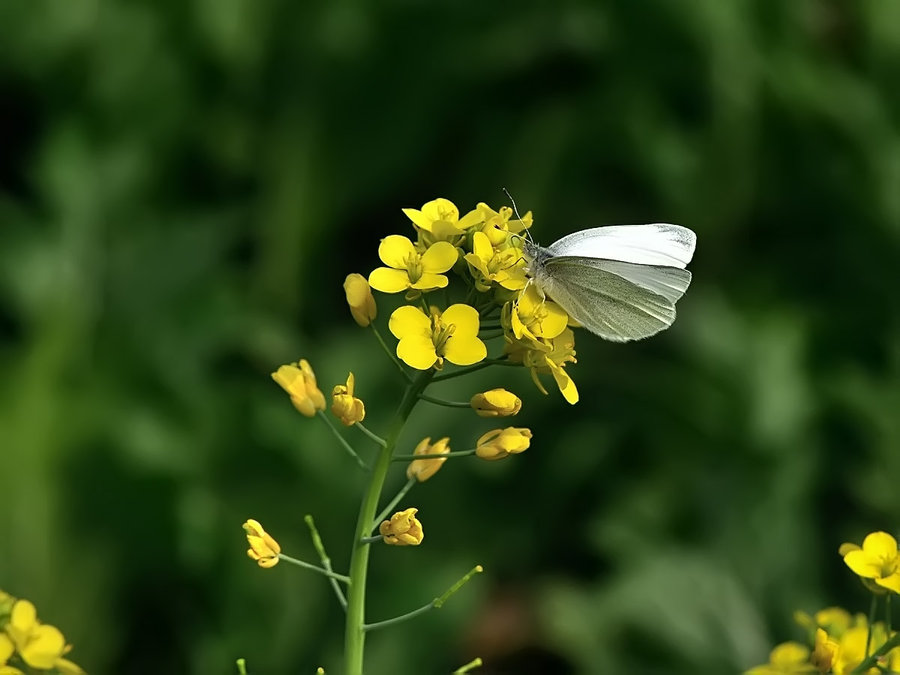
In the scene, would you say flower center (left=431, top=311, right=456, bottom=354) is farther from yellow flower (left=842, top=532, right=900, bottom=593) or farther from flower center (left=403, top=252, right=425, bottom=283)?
yellow flower (left=842, top=532, right=900, bottom=593)

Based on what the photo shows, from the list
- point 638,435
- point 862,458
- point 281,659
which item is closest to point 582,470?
point 638,435

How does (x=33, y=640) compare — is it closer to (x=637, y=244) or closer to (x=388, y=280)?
(x=388, y=280)

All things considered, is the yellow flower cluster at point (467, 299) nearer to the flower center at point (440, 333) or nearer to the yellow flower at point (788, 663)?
the flower center at point (440, 333)

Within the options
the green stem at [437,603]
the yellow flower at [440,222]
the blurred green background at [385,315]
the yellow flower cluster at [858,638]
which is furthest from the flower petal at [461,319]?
the blurred green background at [385,315]

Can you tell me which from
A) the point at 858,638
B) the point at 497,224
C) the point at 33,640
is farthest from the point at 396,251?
the point at 858,638

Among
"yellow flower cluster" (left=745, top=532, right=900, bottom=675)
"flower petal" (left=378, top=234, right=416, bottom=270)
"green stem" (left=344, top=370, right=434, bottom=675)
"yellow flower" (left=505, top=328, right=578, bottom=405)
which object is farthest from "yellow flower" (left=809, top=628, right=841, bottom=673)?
"flower petal" (left=378, top=234, right=416, bottom=270)

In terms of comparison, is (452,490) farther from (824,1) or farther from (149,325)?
(824,1)
